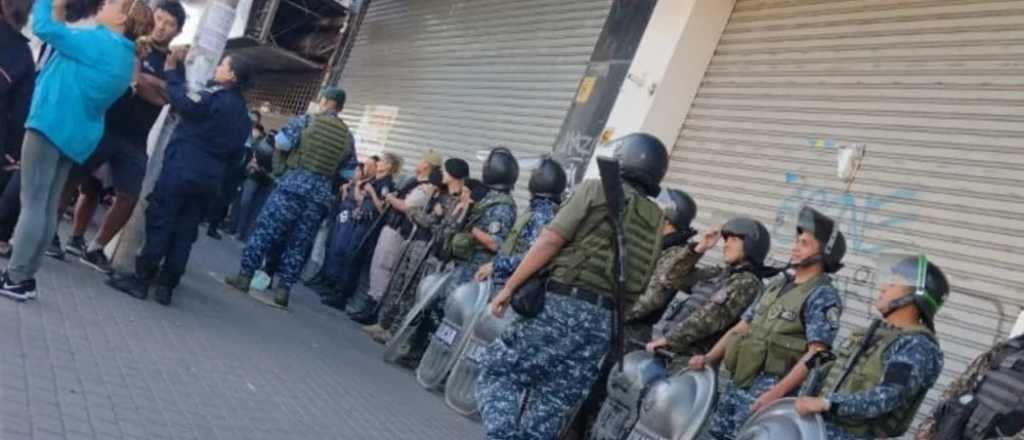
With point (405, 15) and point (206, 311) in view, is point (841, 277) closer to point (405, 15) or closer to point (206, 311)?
point (206, 311)

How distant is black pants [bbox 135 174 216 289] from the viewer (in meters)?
6.71

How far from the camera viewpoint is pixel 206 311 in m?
7.27

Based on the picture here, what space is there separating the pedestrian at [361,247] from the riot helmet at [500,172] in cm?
291

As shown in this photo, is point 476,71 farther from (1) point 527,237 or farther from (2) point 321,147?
(1) point 527,237

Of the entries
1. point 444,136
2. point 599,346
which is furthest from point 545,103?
point 599,346

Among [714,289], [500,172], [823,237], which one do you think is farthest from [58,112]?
[823,237]

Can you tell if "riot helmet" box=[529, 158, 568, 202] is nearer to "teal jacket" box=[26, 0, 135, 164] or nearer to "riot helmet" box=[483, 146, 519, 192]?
"riot helmet" box=[483, 146, 519, 192]

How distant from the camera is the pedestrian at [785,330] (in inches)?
200

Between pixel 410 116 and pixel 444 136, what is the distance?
1497mm

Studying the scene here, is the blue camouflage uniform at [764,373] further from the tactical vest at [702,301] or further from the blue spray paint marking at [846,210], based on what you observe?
the blue spray paint marking at [846,210]

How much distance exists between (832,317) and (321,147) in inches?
187

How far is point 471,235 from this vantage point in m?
7.89

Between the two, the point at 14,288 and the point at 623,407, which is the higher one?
the point at 623,407

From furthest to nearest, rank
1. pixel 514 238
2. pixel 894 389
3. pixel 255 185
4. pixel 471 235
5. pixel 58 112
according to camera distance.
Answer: pixel 255 185
pixel 471 235
pixel 514 238
pixel 58 112
pixel 894 389
